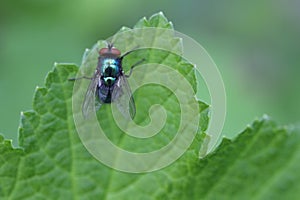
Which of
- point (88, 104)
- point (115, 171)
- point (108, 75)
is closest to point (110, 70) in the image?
point (108, 75)

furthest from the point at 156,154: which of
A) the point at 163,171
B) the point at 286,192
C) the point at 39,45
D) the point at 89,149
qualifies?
the point at 39,45

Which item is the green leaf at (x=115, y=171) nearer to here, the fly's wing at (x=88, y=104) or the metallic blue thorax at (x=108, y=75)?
the fly's wing at (x=88, y=104)

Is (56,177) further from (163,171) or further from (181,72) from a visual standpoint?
(181,72)

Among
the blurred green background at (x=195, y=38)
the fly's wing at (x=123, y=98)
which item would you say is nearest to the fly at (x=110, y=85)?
the fly's wing at (x=123, y=98)

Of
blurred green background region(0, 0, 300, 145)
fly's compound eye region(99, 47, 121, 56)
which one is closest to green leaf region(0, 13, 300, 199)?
fly's compound eye region(99, 47, 121, 56)

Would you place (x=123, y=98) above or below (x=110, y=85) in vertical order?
below

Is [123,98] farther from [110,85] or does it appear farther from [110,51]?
[110,85]
